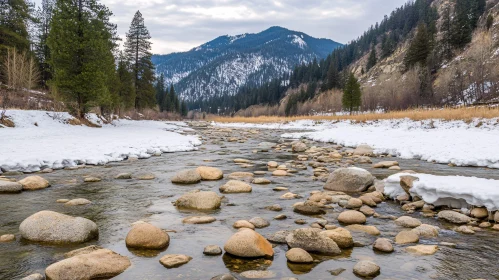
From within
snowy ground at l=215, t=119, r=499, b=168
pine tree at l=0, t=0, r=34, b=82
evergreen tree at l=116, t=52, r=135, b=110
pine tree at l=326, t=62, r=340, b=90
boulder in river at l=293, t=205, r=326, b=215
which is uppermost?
pine tree at l=326, t=62, r=340, b=90

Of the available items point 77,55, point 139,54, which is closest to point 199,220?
point 77,55

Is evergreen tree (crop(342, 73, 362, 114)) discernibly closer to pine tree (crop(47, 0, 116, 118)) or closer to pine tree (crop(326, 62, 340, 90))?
pine tree (crop(326, 62, 340, 90))

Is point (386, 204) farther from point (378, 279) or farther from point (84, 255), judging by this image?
point (84, 255)

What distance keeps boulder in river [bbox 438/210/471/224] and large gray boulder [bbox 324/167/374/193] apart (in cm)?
228

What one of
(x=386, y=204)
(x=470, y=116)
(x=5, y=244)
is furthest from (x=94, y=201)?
(x=470, y=116)

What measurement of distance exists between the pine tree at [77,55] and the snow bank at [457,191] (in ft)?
71.6

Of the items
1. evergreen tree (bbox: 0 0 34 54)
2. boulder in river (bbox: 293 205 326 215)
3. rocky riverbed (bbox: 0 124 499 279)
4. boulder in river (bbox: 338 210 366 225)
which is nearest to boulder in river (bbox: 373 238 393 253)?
rocky riverbed (bbox: 0 124 499 279)

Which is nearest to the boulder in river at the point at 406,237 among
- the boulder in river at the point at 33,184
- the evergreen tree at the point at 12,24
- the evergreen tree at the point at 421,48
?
the boulder in river at the point at 33,184

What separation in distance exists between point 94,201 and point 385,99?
2382 inches

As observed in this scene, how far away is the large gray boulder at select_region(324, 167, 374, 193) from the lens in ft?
26.2

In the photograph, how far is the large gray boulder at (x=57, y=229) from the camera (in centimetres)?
449

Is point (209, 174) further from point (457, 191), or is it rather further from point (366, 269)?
point (366, 269)

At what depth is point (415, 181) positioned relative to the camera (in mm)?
6863

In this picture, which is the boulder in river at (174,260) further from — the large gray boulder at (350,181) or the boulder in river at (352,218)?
the large gray boulder at (350,181)
